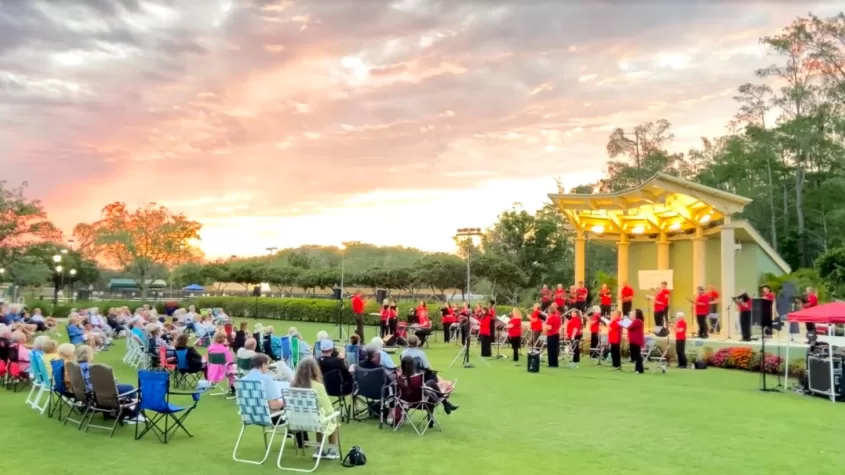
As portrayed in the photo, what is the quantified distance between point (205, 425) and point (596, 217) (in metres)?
19.5

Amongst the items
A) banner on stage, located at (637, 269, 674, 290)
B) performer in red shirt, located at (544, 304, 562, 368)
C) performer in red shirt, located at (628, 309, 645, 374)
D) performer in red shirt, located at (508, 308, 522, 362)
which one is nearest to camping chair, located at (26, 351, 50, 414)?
performer in red shirt, located at (544, 304, 562, 368)

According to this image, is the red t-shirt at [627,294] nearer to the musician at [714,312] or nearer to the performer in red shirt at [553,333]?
the musician at [714,312]

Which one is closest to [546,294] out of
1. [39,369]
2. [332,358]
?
[332,358]

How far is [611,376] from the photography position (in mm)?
15109

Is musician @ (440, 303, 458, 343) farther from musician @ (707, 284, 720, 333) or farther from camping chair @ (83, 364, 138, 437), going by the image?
camping chair @ (83, 364, 138, 437)

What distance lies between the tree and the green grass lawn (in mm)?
40465

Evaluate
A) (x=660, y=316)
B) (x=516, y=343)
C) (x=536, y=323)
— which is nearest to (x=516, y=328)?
(x=516, y=343)

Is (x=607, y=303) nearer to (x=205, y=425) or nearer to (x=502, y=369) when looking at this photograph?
(x=502, y=369)

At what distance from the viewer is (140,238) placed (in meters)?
49.5

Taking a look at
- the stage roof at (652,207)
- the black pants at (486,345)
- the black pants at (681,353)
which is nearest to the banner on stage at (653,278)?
the stage roof at (652,207)

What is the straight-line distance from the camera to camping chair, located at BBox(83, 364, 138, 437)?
7.93 metres

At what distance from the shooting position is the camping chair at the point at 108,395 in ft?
26.0

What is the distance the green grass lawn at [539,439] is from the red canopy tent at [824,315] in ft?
4.73

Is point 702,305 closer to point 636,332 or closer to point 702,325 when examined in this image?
point 702,325
